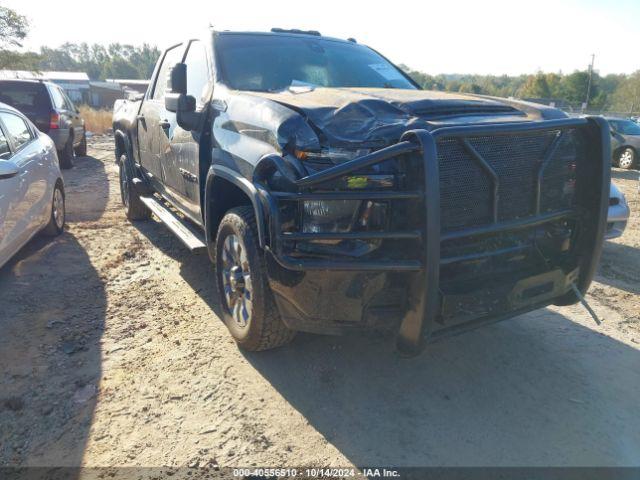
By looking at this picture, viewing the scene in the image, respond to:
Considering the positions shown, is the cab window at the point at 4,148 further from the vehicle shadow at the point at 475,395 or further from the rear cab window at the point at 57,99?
the rear cab window at the point at 57,99

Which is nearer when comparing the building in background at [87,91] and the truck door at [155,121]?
the truck door at [155,121]

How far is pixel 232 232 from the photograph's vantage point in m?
3.31

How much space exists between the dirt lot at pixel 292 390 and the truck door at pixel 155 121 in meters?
1.47

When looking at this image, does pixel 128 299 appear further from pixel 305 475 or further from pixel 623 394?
pixel 623 394

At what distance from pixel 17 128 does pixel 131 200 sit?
1.64 meters

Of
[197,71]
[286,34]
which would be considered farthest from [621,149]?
[197,71]

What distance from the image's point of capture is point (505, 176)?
282 cm

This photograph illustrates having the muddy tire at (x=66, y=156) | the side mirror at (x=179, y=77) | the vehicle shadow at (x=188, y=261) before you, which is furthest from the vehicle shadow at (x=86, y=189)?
the side mirror at (x=179, y=77)

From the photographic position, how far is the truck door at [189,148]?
4.05 metres

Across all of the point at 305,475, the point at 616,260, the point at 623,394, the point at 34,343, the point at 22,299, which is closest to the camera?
the point at 305,475

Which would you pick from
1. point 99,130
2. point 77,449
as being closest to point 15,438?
point 77,449

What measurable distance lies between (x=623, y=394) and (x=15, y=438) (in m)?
3.43

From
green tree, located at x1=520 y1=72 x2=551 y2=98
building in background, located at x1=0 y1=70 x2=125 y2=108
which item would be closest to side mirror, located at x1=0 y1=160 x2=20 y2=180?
building in background, located at x1=0 y1=70 x2=125 y2=108

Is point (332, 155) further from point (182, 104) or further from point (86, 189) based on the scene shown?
point (86, 189)
